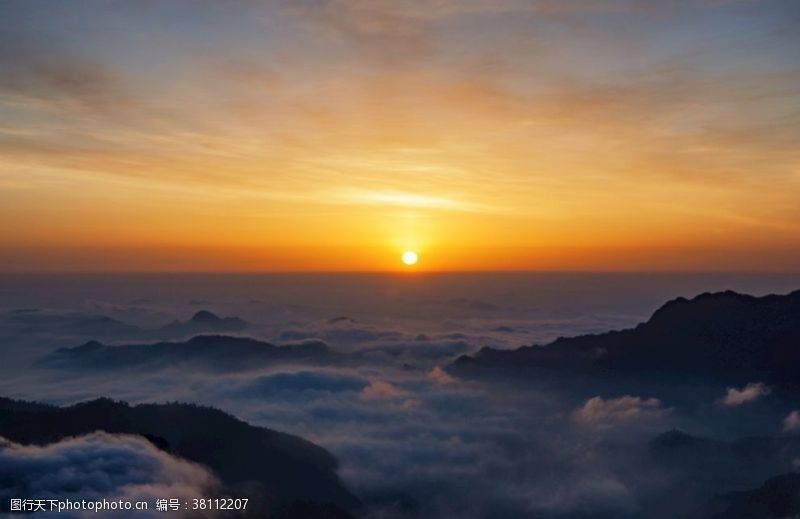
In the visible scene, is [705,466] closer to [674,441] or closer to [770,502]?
[674,441]

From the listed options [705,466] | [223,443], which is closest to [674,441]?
[705,466]

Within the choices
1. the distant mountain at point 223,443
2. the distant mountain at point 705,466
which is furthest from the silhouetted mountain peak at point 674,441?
the distant mountain at point 223,443

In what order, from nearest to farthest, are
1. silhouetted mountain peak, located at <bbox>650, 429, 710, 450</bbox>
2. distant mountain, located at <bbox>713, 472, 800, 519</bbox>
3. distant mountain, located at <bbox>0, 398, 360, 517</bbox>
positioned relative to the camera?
distant mountain, located at <bbox>713, 472, 800, 519</bbox> < distant mountain, located at <bbox>0, 398, 360, 517</bbox> < silhouetted mountain peak, located at <bbox>650, 429, 710, 450</bbox>

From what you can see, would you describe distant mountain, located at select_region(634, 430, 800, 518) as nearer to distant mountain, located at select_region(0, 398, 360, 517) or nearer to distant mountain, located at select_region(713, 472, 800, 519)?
distant mountain, located at select_region(713, 472, 800, 519)

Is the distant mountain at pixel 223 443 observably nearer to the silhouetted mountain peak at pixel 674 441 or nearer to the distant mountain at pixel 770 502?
the distant mountain at pixel 770 502

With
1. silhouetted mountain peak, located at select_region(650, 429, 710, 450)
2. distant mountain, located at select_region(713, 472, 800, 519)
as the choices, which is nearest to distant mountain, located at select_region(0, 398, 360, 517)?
distant mountain, located at select_region(713, 472, 800, 519)
